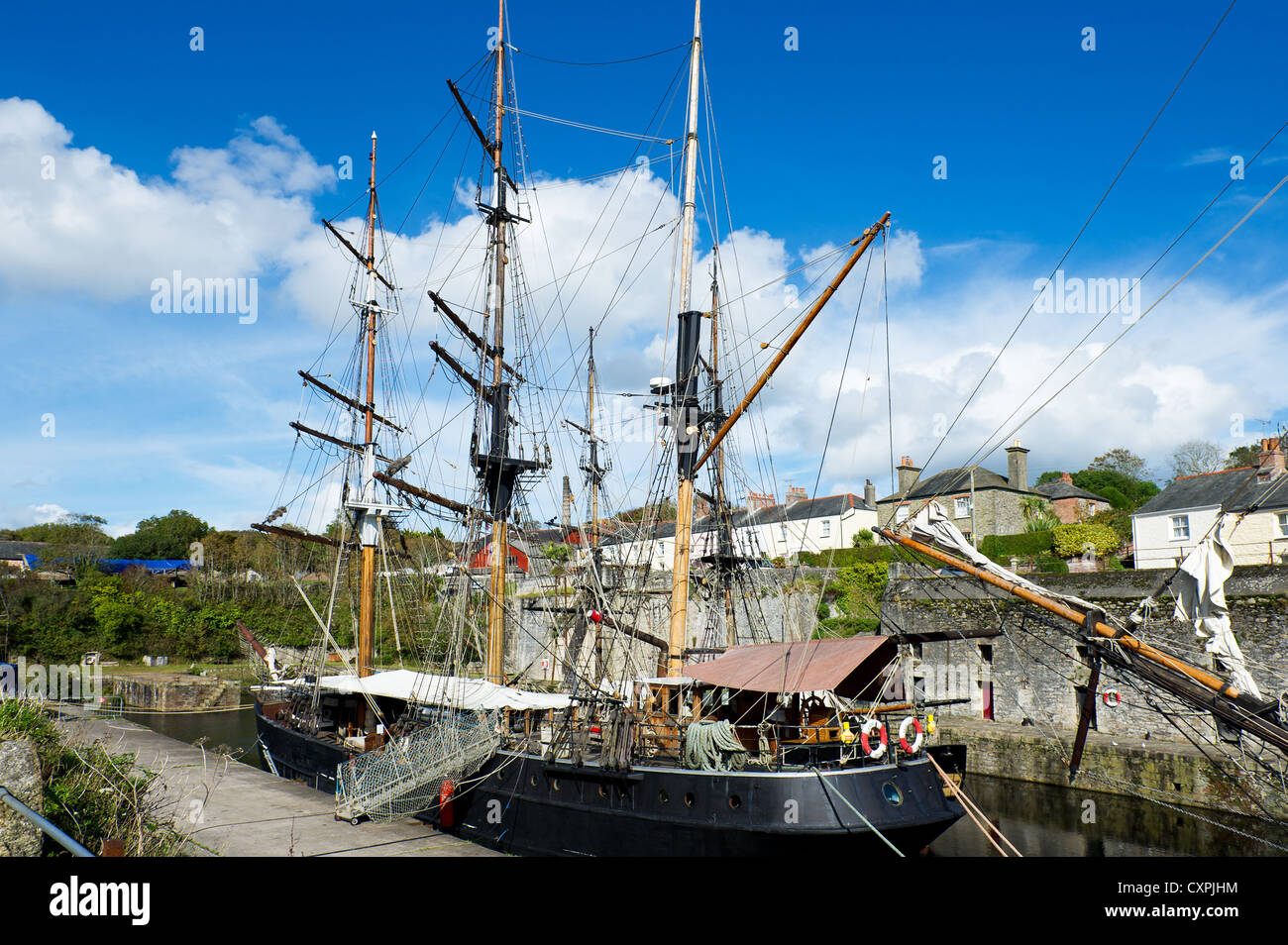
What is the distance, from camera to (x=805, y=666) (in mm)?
13172

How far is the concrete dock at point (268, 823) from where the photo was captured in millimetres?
11352

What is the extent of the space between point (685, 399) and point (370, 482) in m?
13.9

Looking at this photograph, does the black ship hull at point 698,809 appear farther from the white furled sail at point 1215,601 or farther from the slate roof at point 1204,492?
the slate roof at point 1204,492

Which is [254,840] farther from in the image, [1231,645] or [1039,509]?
[1039,509]

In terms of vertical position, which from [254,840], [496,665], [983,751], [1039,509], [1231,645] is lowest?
[983,751]

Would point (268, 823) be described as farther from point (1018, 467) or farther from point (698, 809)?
point (1018, 467)

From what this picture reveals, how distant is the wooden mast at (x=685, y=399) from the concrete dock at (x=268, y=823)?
6.35 m

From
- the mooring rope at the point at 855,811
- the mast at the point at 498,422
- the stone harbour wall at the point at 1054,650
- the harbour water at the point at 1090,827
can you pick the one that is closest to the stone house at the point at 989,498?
the stone harbour wall at the point at 1054,650

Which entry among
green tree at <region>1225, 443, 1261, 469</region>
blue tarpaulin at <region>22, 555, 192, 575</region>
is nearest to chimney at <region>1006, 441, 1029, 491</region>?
green tree at <region>1225, 443, 1261, 469</region>

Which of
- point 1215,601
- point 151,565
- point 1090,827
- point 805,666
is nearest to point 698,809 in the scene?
point 805,666

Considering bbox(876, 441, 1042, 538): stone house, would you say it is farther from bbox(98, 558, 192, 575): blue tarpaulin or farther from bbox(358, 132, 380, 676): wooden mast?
bbox(98, 558, 192, 575): blue tarpaulin

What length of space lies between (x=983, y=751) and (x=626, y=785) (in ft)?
45.2

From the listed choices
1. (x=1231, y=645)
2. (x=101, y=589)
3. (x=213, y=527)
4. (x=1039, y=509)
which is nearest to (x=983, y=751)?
(x=1231, y=645)
